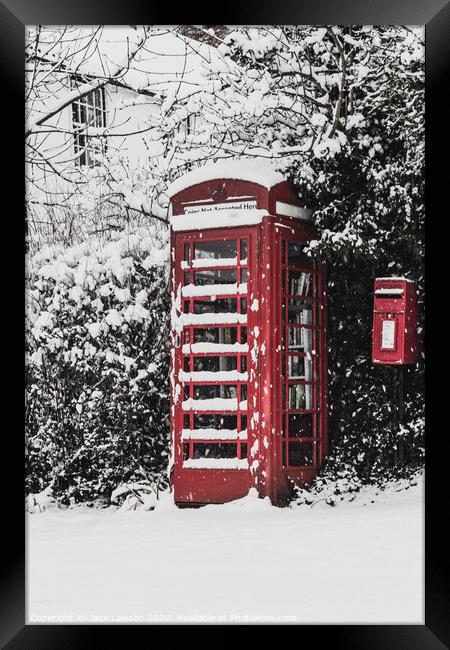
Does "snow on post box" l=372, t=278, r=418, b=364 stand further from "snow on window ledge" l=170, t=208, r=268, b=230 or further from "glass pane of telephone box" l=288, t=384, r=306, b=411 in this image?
"snow on window ledge" l=170, t=208, r=268, b=230

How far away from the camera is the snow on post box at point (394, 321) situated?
6.87 metres

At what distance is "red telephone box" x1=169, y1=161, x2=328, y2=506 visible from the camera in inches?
257

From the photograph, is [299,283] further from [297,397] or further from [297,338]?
[297,397]

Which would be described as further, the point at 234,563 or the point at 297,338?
→ the point at 297,338

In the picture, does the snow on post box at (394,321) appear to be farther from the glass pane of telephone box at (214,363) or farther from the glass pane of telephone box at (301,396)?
the glass pane of telephone box at (214,363)

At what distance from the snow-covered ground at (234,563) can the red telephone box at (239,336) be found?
1.05 ft
